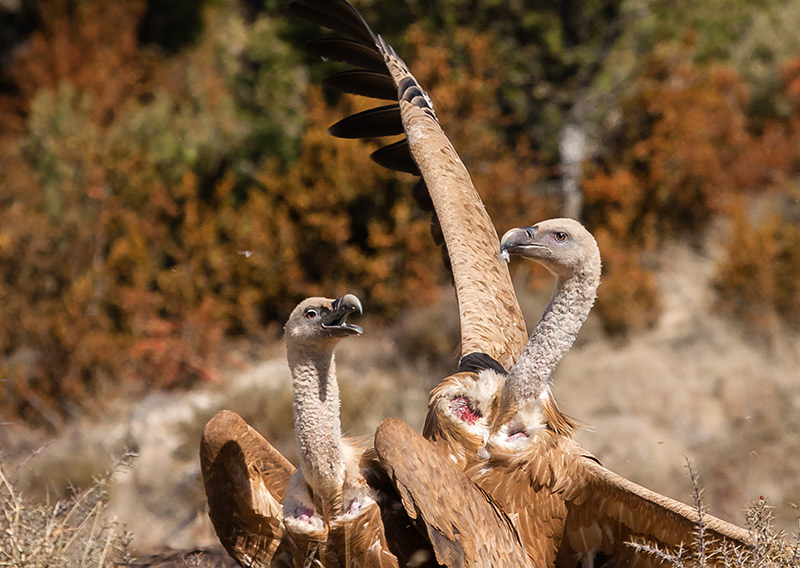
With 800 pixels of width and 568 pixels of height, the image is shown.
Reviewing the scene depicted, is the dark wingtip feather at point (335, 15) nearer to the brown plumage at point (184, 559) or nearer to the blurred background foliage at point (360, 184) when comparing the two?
the brown plumage at point (184, 559)

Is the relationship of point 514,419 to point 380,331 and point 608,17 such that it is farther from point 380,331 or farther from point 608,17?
point 608,17

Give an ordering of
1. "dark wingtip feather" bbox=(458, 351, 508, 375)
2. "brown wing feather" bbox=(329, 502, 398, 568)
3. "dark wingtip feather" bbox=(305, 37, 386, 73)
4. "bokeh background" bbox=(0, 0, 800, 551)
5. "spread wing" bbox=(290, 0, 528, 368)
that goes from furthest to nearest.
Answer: "bokeh background" bbox=(0, 0, 800, 551) → "dark wingtip feather" bbox=(305, 37, 386, 73) → "spread wing" bbox=(290, 0, 528, 368) → "dark wingtip feather" bbox=(458, 351, 508, 375) → "brown wing feather" bbox=(329, 502, 398, 568)

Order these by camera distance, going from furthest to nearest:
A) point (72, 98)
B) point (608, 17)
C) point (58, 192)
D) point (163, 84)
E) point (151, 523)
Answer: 1. point (163, 84)
2. point (72, 98)
3. point (608, 17)
4. point (58, 192)
5. point (151, 523)

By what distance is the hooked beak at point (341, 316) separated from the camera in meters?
3.67

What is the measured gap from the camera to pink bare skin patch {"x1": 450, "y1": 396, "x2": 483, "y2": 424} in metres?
4.07

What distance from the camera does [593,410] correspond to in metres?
11.2

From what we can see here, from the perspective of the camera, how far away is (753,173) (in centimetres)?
1628

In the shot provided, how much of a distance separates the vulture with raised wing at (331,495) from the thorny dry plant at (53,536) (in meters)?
0.49

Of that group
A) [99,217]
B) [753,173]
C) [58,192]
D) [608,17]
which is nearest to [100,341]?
[99,217]

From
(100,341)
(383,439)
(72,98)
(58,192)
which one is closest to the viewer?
(383,439)

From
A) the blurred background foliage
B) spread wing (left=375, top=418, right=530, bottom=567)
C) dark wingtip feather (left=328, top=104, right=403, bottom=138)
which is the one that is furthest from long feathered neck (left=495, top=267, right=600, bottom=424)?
the blurred background foliage

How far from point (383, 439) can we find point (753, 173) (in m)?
14.3

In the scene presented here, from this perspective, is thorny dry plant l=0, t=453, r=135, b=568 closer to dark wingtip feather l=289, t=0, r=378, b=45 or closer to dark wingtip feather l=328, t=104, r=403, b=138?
dark wingtip feather l=328, t=104, r=403, b=138

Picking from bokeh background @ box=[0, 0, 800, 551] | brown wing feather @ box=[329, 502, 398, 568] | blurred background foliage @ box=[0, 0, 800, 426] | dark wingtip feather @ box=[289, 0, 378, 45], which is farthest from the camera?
blurred background foliage @ box=[0, 0, 800, 426]
